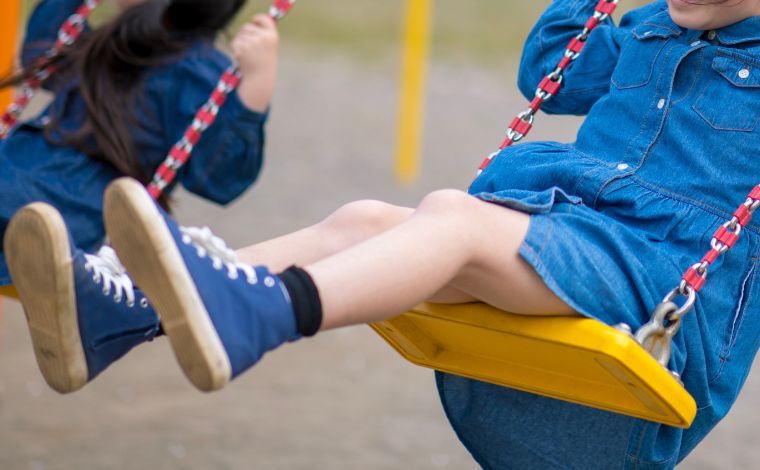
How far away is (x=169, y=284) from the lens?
154 centimetres

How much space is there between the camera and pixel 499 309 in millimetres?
1836

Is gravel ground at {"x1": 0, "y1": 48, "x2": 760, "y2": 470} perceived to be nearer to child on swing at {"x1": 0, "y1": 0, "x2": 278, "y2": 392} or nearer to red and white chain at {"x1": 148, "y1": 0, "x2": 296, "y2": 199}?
child on swing at {"x1": 0, "y1": 0, "x2": 278, "y2": 392}

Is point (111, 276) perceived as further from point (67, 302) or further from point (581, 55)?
point (581, 55)

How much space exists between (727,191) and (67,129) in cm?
163

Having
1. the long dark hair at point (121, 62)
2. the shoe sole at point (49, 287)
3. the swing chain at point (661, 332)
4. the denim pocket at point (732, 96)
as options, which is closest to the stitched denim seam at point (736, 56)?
the denim pocket at point (732, 96)

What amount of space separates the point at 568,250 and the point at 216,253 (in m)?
0.50

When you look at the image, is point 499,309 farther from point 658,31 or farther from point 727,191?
point 658,31

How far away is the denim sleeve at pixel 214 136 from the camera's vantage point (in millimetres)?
2906

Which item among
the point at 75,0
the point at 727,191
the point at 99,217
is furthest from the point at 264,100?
the point at 727,191

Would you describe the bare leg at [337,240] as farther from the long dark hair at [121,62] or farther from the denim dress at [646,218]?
the long dark hair at [121,62]

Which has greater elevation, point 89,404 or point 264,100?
point 264,100

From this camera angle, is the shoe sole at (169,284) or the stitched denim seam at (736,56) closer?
the shoe sole at (169,284)

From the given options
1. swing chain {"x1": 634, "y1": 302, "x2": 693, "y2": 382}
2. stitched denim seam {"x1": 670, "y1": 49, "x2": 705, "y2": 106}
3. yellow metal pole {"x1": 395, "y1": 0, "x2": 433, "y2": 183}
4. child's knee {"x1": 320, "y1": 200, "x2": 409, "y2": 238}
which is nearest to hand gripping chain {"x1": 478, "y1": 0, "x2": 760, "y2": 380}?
swing chain {"x1": 634, "y1": 302, "x2": 693, "y2": 382}

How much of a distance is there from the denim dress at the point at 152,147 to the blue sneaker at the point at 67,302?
100cm
